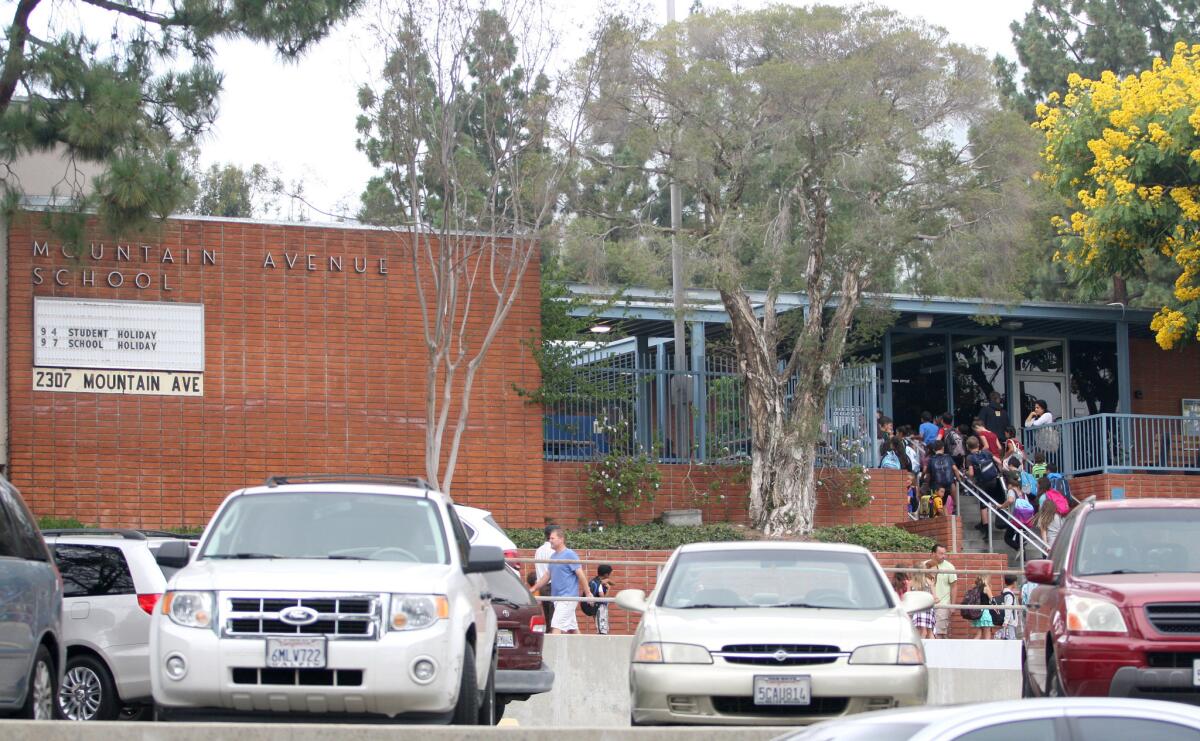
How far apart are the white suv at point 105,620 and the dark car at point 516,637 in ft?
8.96

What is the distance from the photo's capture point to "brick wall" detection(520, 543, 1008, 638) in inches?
861

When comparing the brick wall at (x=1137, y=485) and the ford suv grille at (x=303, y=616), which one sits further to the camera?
the brick wall at (x=1137, y=485)

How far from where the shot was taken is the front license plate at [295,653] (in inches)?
377

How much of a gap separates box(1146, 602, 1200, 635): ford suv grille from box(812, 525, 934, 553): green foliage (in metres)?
12.9

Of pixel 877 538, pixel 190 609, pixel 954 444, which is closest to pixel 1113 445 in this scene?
pixel 954 444

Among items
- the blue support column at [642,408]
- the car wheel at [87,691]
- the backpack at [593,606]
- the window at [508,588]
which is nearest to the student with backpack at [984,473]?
the blue support column at [642,408]

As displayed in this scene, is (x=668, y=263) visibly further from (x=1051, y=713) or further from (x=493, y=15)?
(x=1051, y=713)

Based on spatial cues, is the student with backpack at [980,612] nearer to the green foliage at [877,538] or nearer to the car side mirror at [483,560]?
the green foliage at [877,538]

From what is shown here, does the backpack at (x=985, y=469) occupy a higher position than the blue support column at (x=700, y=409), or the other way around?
the blue support column at (x=700, y=409)

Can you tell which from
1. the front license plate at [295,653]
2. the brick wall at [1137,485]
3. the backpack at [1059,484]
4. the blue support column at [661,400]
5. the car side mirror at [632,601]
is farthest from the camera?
the brick wall at [1137,485]

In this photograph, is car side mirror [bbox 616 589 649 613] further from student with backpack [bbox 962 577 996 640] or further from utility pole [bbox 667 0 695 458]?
utility pole [bbox 667 0 695 458]

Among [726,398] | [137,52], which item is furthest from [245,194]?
[137,52]

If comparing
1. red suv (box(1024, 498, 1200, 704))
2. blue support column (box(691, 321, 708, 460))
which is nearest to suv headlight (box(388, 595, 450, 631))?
red suv (box(1024, 498, 1200, 704))

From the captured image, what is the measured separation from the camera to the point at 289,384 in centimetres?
2319
